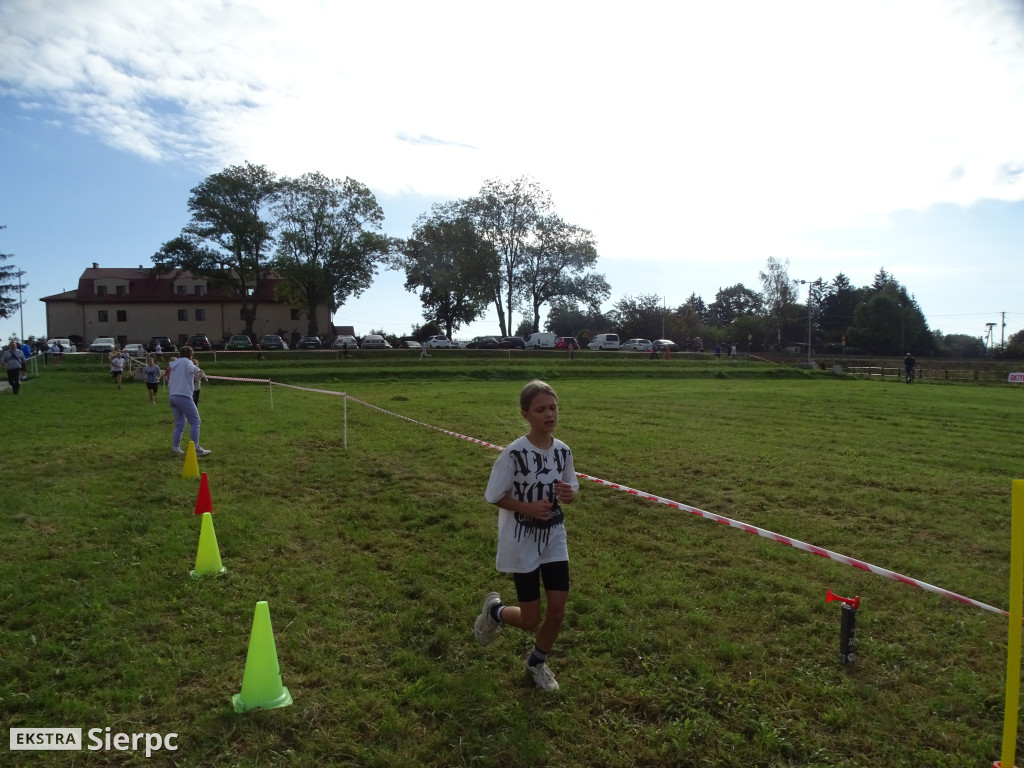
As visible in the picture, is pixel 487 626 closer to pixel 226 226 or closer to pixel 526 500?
pixel 526 500

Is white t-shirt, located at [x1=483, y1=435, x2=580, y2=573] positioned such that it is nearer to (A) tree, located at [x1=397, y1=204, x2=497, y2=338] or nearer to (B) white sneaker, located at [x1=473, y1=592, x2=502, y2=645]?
(B) white sneaker, located at [x1=473, y1=592, x2=502, y2=645]

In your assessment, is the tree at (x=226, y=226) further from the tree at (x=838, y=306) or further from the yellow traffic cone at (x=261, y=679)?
the tree at (x=838, y=306)

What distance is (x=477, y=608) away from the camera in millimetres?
4793

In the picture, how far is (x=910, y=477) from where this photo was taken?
30.8 feet

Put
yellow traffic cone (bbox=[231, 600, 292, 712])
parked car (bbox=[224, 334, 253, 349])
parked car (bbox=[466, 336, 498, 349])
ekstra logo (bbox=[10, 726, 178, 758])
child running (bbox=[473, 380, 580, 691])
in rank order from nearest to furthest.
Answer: ekstra logo (bbox=[10, 726, 178, 758]) → yellow traffic cone (bbox=[231, 600, 292, 712]) → child running (bbox=[473, 380, 580, 691]) → parked car (bbox=[224, 334, 253, 349]) → parked car (bbox=[466, 336, 498, 349])

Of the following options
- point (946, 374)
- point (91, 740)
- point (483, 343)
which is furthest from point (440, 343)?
point (91, 740)

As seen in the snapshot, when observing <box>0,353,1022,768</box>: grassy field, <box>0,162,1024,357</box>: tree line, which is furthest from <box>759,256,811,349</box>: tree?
<box>0,353,1022,768</box>: grassy field

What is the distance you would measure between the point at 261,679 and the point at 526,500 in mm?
1725

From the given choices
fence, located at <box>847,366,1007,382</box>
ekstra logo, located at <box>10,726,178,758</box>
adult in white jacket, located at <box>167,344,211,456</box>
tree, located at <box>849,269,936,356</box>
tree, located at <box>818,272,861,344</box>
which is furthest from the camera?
tree, located at <box>818,272,861,344</box>

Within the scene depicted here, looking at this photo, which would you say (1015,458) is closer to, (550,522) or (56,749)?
(550,522)

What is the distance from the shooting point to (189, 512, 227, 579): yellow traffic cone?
5340mm

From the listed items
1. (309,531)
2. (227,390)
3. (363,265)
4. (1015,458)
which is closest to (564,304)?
(363,265)

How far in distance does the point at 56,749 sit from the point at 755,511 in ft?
21.7

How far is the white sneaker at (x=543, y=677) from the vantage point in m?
3.69
